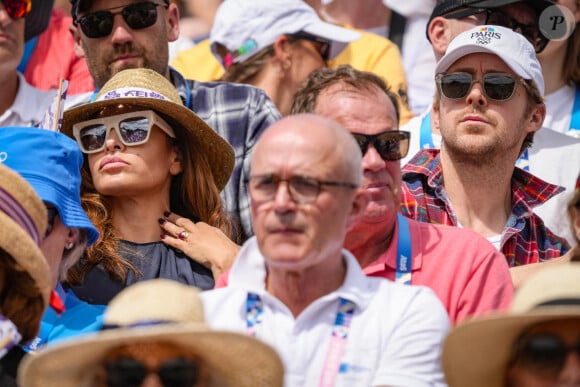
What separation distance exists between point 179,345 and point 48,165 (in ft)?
4.69

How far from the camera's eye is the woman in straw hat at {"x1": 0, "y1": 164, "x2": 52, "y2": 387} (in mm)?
4129

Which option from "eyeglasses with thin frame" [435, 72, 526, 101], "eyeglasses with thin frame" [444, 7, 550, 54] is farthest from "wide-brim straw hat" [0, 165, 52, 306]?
"eyeglasses with thin frame" [444, 7, 550, 54]

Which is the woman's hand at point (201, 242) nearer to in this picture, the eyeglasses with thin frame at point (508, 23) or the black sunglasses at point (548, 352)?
the eyeglasses with thin frame at point (508, 23)

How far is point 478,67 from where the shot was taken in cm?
563

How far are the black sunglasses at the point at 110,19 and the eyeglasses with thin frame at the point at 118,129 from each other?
3.13ft

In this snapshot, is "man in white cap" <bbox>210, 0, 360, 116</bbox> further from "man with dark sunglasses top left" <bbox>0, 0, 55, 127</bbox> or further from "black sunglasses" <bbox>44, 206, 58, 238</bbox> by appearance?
"black sunglasses" <bbox>44, 206, 58, 238</bbox>

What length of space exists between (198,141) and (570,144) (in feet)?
5.68

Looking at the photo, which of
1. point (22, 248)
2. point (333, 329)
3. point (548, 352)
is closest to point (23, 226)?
point (22, 248)

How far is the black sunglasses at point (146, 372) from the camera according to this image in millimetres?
3580

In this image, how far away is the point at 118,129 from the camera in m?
5.53

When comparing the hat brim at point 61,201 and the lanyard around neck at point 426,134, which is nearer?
the hat brim at point 61,201

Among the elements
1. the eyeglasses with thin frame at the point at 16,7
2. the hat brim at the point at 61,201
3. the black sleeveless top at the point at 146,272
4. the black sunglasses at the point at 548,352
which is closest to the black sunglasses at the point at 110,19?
the eyeglasses with thin frame at the point at 16,7

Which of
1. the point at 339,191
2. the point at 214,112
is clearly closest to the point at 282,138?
the point at 339,191

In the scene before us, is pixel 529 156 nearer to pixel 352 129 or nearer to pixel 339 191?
pixel 352 129
